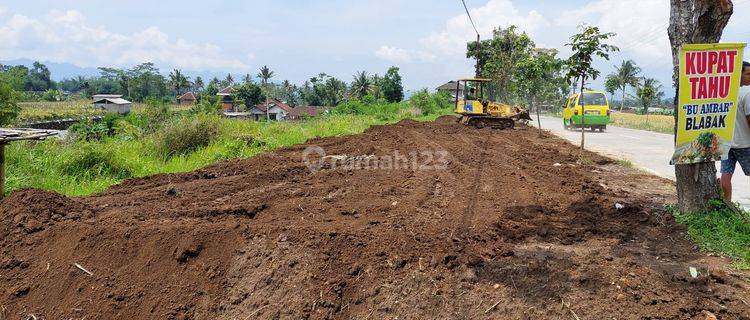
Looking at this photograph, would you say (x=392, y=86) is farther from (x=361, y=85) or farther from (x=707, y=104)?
(x=707, y=104)

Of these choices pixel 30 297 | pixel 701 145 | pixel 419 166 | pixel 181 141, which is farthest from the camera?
pixel 181 141

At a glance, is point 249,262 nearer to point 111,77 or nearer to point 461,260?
point 461,260

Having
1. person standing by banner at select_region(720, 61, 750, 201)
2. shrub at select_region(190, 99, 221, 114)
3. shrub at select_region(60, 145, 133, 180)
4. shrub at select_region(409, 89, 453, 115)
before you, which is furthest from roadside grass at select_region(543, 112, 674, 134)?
shrub at select_region(60, 145, 133, 180)

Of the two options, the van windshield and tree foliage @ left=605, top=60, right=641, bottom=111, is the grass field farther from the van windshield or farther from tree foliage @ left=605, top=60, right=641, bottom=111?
tree foliage @ left=605, top=60, right=641, bottom=111

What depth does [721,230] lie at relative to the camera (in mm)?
4090

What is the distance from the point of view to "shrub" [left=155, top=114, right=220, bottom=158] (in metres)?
11.0

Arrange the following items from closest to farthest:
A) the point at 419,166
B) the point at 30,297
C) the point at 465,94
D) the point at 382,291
Answer: the point at 382,291 → the point at 30,297 → the point at 419,166 → the point at 465,94

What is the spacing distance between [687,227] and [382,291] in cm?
296

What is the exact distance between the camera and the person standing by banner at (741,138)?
4.47m

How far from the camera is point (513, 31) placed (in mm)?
29484

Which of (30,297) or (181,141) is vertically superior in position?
(181,141)

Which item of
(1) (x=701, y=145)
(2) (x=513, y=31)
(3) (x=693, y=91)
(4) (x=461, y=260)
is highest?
(2) (x=513, y=31)

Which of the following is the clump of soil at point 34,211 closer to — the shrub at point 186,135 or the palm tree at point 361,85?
the shrub at point 186,135

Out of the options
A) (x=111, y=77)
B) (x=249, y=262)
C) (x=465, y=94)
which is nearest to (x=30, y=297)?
(x=249, y=262)
